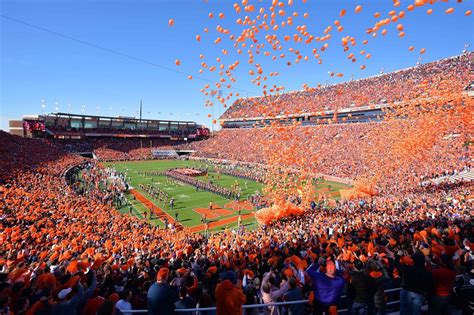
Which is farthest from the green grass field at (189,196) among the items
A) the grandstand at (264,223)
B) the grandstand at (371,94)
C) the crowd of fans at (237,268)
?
the grandstand at (371,94)

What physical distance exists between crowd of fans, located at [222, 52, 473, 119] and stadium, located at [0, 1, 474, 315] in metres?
0.40

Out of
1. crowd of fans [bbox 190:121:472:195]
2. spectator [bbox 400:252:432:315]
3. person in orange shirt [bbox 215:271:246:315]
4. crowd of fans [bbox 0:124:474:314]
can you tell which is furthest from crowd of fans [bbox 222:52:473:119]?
person in orange shirt [bbox 215:271:246:315]

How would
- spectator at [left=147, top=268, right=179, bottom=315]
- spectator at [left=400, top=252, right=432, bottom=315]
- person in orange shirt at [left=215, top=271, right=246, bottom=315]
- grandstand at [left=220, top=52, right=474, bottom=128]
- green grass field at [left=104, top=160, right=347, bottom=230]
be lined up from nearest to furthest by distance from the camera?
person in orange shirt at [left=215, top=271, right=246, bottom=315] < spectator at [left=147, top=268, right=179, bottom=315] < spectator at [left=400, top=252, right=432, bottom=315] < green grass field at [left=104, top=160, right=347, bottom=230] < grandstand at [left=220, top=52, right=474, bottom=128]

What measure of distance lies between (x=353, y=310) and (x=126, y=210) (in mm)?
20210

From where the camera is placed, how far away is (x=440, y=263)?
444 cm

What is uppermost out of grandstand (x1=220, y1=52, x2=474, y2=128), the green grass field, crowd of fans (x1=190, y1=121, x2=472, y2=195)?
grandstand (x1=220, y1=52, x2=474, y2=128)

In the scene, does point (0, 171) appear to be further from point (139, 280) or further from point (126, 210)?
point (139, 280)

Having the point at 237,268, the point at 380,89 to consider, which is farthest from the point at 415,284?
the point at 380,89

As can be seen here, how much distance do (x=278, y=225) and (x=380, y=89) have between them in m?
48.3

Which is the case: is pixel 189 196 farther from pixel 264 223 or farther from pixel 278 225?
pixel 278 225

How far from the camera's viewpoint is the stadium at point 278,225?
13.0 ft

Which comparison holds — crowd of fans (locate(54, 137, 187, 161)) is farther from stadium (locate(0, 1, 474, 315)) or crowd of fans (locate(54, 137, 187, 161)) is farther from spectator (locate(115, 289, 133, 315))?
spectator (locate(115, 289, 133, 315))

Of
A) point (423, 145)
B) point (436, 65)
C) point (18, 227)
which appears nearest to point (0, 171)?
point (18, 227)

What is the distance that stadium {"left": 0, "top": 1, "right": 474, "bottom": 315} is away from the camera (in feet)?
13.0
